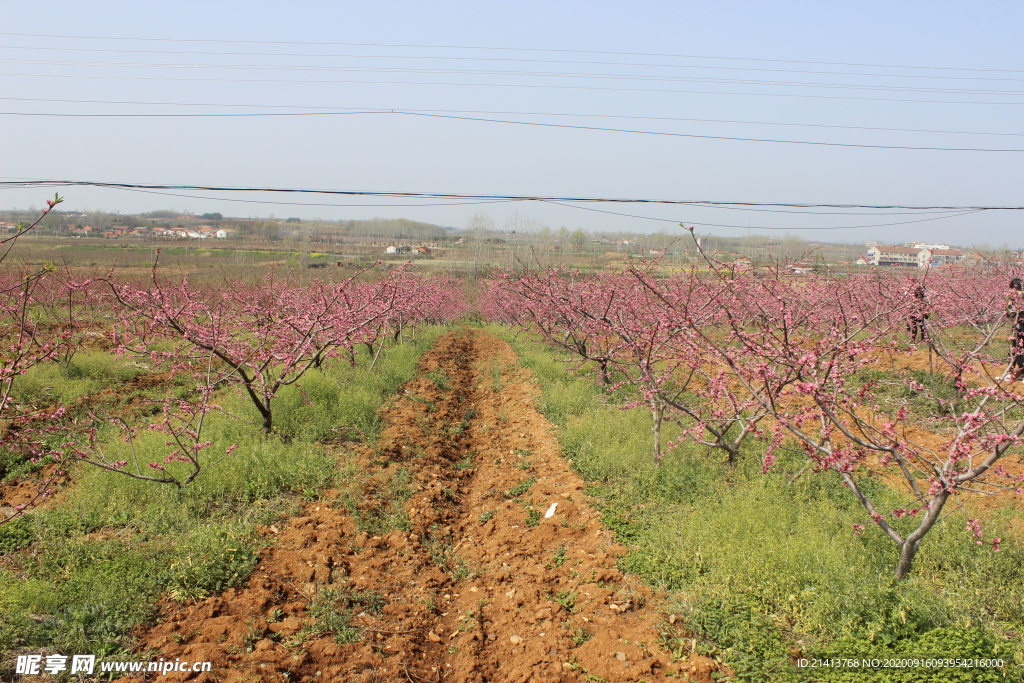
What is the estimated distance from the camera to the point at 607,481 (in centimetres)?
676

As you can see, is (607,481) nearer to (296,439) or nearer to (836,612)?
(836,612)

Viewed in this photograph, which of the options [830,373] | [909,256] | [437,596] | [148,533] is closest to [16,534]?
[148,533]

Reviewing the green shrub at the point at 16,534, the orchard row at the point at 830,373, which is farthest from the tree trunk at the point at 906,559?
the green shrub at the point at 16,534

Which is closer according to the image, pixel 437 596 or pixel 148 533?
pixel 437 596

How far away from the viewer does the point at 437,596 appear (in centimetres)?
483

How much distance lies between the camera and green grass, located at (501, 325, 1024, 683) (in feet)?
11.5

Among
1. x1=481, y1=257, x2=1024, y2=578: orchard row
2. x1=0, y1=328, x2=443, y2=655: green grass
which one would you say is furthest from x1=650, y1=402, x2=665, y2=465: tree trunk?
x1=0, y1=328, x2=443, y2=655: green grass

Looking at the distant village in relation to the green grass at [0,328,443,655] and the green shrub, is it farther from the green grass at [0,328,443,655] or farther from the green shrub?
the green shrub

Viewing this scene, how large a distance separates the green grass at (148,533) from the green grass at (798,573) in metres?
2.59

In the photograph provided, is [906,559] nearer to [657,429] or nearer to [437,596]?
[657,429]

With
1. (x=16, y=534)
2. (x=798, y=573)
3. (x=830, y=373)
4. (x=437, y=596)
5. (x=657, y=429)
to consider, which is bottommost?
(x=437, y=596)

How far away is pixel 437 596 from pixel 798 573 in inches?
112

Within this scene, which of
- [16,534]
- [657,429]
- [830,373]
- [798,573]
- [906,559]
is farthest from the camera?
[657,429]

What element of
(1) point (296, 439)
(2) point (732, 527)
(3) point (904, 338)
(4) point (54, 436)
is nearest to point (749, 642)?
(2) point (732, 527)
